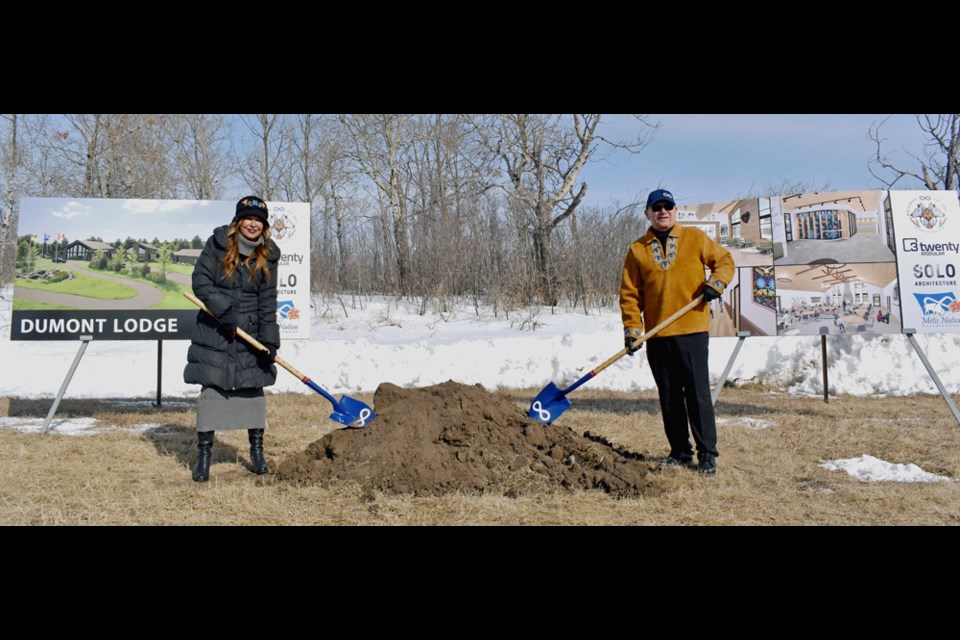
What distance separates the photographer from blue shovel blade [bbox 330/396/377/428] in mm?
5498

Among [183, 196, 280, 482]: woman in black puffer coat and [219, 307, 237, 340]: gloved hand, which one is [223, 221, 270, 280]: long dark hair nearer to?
[183, 196, 280, 482]: woman in black puffer coat

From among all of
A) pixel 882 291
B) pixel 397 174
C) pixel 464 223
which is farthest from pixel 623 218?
pixel 882 291

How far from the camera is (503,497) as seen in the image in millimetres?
4578

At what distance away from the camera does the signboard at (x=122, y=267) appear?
7883 mm

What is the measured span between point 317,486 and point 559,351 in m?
7.49

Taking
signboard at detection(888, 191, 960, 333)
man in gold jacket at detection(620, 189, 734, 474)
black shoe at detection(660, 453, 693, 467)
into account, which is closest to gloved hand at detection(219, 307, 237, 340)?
man in gold jacket at detection(620, 189, 734, 474)

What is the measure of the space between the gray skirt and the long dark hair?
2.81 feet

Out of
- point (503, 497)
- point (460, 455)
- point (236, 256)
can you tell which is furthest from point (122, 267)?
point (503, 497)

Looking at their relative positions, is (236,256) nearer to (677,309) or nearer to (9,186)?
(677,309)

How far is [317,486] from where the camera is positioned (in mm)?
4859

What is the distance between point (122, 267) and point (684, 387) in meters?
6.23

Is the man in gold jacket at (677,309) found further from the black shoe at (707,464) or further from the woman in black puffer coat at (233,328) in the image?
the woman in black puffer coat at (233,328)

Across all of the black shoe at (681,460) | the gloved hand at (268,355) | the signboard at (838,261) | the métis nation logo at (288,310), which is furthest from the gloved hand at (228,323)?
the signboard at (838,261)

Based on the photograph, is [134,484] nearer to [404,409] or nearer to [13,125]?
[404,409]
